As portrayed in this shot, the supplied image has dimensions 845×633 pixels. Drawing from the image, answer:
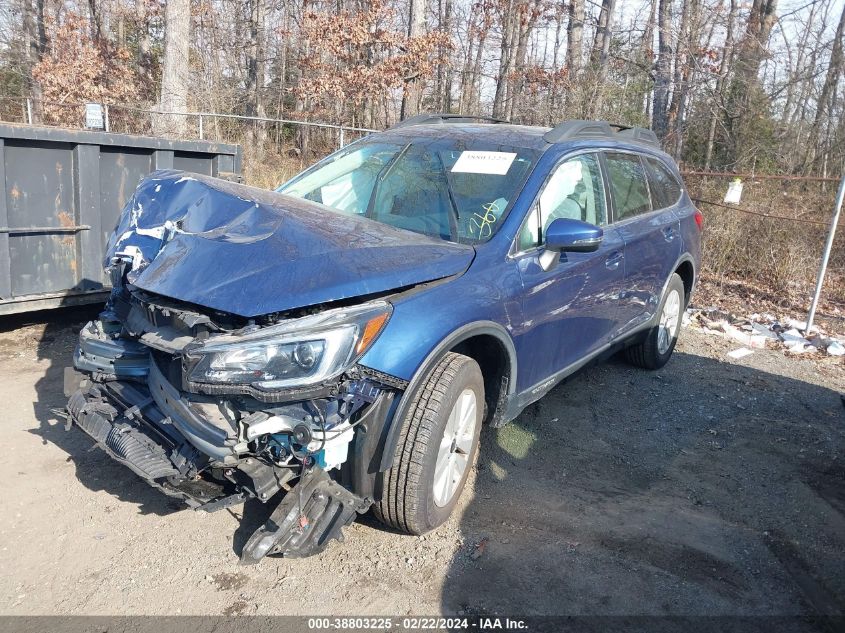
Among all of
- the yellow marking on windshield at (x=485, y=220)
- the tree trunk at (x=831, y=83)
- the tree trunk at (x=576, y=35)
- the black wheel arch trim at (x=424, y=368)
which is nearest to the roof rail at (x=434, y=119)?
the yellow marking on windshield at (x=485, y=220)

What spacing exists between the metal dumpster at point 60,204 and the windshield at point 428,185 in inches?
79.8

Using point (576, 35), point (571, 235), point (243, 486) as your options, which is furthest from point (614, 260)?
point (576, 35)

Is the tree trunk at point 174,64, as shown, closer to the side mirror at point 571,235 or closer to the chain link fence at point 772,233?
the chain link fence at point 772,233

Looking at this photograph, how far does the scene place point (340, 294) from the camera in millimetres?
2828

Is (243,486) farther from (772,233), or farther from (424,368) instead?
(772,233)

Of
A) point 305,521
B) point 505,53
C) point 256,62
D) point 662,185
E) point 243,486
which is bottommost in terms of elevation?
point 305,521

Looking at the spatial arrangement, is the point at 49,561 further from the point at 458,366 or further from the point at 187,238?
the point at 458,366

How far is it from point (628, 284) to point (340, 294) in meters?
2.74

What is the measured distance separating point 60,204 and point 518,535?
4297 mm

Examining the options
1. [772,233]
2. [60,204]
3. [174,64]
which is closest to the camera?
[60,204]

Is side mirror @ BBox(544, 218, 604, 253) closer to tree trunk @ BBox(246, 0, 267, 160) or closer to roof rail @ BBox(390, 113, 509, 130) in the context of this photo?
roof rail @ BBox(390, 113, 509, 130)

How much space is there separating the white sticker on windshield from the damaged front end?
4.90 feet

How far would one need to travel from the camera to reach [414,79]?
17406 mm

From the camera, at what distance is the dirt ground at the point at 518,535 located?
2984 mm
